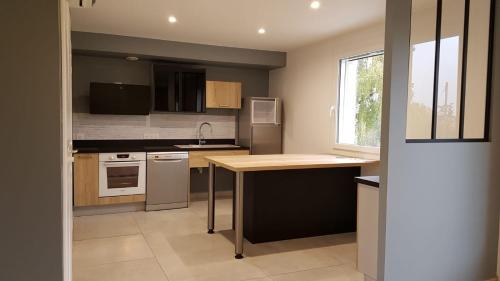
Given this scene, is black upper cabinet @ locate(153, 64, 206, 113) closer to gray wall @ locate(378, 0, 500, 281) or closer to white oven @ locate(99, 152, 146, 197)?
white oven @ locate(99, 152, 146, 197)

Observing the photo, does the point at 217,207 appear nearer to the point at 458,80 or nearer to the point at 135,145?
the point at 135,145

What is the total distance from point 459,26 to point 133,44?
3937mm

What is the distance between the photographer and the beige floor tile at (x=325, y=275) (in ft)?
9.98

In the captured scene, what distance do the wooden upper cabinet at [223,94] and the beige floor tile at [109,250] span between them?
8.35 feet

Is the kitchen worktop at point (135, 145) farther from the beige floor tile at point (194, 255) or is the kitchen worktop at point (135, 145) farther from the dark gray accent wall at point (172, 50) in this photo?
the dark gray accent wall at point (172, 50)

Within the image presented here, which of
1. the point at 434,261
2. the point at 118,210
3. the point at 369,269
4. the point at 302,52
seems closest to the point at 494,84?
the point at 434,261

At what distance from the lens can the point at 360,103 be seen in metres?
4.75

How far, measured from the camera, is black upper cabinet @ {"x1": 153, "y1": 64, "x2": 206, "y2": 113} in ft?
18.6

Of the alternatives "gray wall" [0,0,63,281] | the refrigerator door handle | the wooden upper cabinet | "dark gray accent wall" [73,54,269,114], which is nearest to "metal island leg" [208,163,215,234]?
the wooden upper cabinet

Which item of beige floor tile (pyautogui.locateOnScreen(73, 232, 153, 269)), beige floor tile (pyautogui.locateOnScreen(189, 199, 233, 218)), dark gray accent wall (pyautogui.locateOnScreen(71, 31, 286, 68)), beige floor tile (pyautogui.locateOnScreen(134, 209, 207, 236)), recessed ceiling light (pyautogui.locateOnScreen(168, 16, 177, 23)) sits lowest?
beige floor tile (pyautogui.locateOnScreen(73, 232, 153, 269))

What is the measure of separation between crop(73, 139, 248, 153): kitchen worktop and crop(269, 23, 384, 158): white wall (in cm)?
91

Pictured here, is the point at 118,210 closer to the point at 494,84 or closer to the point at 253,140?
the point at 253,140

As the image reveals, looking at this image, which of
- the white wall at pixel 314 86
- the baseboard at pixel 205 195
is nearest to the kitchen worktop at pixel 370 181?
the white wall at pixel 314 86

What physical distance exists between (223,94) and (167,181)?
5.40ft
